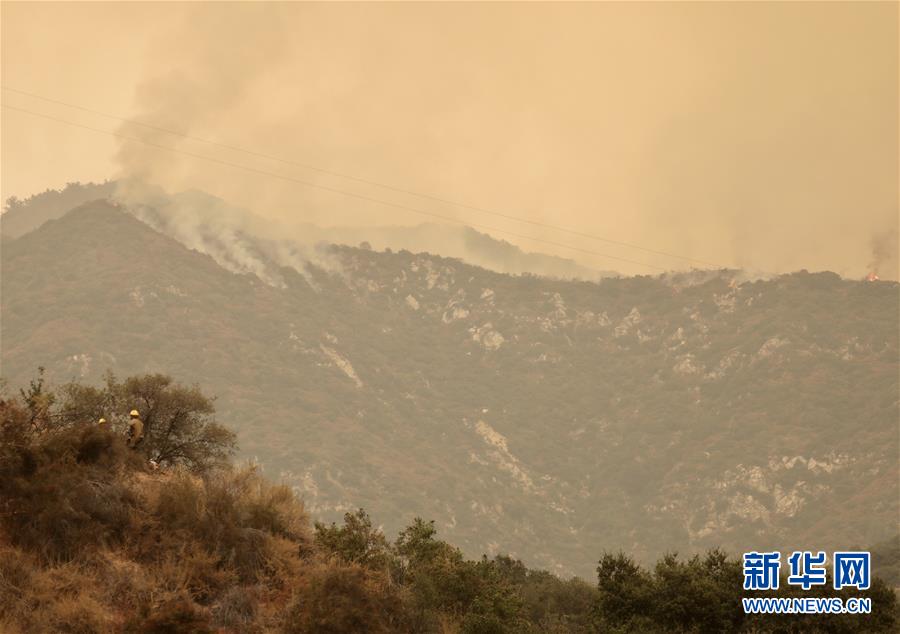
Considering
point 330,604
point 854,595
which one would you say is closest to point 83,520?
→ point 330,604

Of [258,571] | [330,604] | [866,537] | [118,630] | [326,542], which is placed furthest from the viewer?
[866,537]

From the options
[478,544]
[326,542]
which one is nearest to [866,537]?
[478,544]

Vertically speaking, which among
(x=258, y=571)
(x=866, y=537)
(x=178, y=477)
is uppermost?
(x=866, y=537)

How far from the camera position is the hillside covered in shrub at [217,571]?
1803cm

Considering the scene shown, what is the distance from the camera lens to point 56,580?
59.3 ft

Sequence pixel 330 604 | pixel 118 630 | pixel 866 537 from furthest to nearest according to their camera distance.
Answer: pixel 866 537 < pixel 330 604 < pixel 118 630

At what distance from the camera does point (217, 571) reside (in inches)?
789

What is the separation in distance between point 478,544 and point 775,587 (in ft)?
546

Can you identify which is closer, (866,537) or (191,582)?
(191,582)

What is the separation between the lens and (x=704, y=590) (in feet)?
87.5

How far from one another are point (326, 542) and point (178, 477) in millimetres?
4234

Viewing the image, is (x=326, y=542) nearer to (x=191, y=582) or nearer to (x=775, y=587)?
(x=191, y=582)

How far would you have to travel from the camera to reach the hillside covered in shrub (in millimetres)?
18031

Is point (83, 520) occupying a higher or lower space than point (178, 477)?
lower
